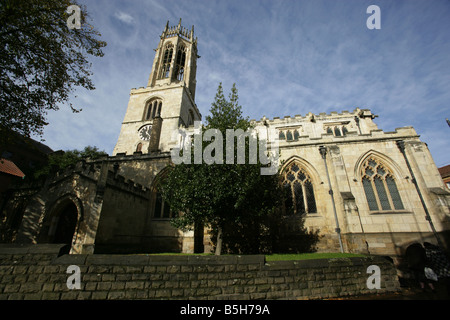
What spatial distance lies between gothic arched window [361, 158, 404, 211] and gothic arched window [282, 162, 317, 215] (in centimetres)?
364

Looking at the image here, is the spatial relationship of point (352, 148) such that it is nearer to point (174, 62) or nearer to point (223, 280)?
point (223, 280)

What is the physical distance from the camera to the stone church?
35.5 feet

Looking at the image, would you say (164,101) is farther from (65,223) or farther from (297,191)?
(297,191)

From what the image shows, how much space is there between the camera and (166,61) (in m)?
35.3

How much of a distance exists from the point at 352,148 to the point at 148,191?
16.1 m

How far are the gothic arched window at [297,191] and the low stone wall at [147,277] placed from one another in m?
7.63

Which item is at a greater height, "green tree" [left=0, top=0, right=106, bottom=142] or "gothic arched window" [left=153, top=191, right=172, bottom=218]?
"green tree" [left=0, top=0, right=106, bottom=142]

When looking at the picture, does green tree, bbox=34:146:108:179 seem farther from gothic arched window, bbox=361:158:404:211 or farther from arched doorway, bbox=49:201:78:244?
gothic arched window, bbox=361:158:404:211

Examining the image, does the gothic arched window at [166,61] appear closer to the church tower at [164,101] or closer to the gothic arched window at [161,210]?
the church tower at [164,101]

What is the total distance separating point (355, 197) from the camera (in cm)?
1280

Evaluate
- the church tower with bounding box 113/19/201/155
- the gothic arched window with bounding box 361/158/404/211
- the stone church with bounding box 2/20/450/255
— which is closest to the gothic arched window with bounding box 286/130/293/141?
the stone church with bounding box 2/20/450/255

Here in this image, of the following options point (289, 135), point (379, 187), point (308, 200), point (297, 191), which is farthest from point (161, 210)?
point (289, 135)

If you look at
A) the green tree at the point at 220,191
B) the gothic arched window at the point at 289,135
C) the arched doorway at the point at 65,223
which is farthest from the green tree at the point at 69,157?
the gothic arched window at the point at 289,135

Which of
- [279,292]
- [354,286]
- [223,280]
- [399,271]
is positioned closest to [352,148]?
[399,271]
